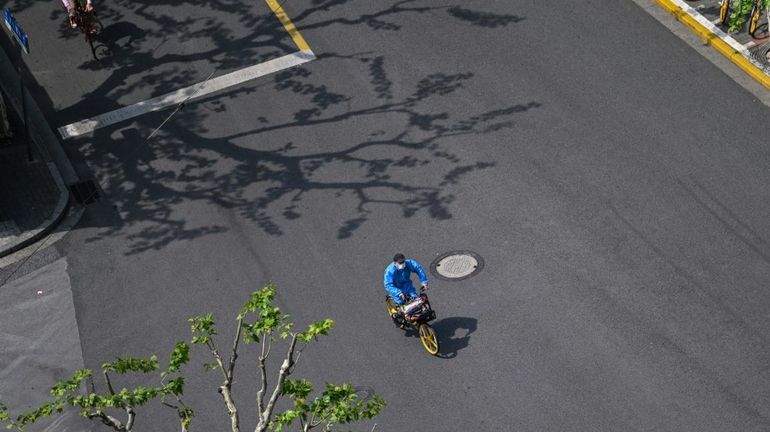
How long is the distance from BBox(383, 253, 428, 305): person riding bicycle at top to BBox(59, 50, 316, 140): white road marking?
7.73 m

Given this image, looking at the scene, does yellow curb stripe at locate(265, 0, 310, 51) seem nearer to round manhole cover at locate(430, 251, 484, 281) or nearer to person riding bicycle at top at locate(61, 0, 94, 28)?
person riding bicycle at top at locate(61, 0, 94, 28)

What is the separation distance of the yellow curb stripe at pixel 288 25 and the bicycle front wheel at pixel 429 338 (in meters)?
8.87

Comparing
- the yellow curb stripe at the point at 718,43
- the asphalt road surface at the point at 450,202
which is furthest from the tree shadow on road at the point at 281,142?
the yellow curb stripe at the point at 718,43

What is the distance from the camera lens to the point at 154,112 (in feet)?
72.0

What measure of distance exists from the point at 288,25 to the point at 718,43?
897 centimetres

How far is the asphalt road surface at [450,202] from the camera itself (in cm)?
1574

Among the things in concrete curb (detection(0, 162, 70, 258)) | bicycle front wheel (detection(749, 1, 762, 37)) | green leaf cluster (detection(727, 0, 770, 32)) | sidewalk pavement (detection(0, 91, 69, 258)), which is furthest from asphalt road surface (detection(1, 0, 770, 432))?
bicycle front wheel (detection(749, 1, 762, 37))

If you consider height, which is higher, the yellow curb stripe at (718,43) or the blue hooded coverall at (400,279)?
the yellow curb stripe at (718,43)

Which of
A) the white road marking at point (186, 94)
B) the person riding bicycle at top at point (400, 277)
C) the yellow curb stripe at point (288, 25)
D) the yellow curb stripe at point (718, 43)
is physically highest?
the yellow curb stripe at point (718, 43)

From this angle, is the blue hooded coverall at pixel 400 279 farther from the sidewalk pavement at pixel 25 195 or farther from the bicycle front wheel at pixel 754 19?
the bicycle front wheel at pixel 754 19

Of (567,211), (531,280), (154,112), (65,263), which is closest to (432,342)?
(531,280)

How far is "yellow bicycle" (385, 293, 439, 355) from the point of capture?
1599cm

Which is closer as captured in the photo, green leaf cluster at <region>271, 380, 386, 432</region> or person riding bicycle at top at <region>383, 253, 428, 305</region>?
green leaf cluster at <region>271, 380, 386, 432</region>

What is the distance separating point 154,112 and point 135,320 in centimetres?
574
